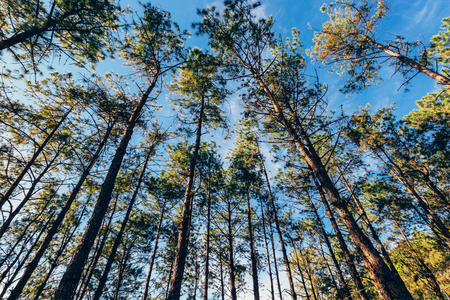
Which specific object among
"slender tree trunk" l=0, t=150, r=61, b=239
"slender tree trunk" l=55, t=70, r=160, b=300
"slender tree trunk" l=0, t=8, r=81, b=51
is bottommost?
"slender tree trunk" l=55, t=70, r=160, b=300

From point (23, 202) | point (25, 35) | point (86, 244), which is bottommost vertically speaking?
point (86, 244)

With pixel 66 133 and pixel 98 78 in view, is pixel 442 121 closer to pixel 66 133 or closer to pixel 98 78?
pixel 98 78

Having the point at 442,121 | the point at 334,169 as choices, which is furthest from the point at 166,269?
the point at 442,121

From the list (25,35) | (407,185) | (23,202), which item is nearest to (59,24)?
(25,35)

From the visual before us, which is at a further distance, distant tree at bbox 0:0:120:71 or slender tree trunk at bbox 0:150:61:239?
slender tree trunk at bbox 0:150:61:239

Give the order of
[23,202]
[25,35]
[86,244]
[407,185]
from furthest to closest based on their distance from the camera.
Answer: [407,185], [23,202], [25,35], [86,244]

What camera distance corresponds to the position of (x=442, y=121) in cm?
906

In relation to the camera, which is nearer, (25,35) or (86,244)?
(86,244)

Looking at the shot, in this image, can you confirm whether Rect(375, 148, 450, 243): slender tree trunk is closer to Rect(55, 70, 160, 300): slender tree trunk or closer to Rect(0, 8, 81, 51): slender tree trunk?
Rect(55, 70, 160, 300): slender tree trunk

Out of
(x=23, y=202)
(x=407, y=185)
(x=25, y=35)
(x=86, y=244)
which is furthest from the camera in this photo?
(x=407, y=185)

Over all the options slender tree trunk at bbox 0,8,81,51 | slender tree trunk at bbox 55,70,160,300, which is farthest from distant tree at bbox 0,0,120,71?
slender tree trunk at bbox 55,70,160,300

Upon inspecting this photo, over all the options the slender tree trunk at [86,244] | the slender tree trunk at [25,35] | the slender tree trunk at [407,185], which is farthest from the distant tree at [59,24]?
the slender tree trunk at [407,185]

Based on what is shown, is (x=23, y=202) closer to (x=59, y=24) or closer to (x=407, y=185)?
(x=59, y=24)

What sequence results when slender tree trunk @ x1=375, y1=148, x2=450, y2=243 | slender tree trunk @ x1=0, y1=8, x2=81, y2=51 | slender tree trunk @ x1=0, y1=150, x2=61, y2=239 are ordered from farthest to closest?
slender tree trunk @ x1=375, y1=148, x2=450, y2=243 → slender tree trunk @ x1=0, y1=150, x2=61, y2=239 → slender tree trunk @ x1=0, y1=8, x2=81, y2=51
